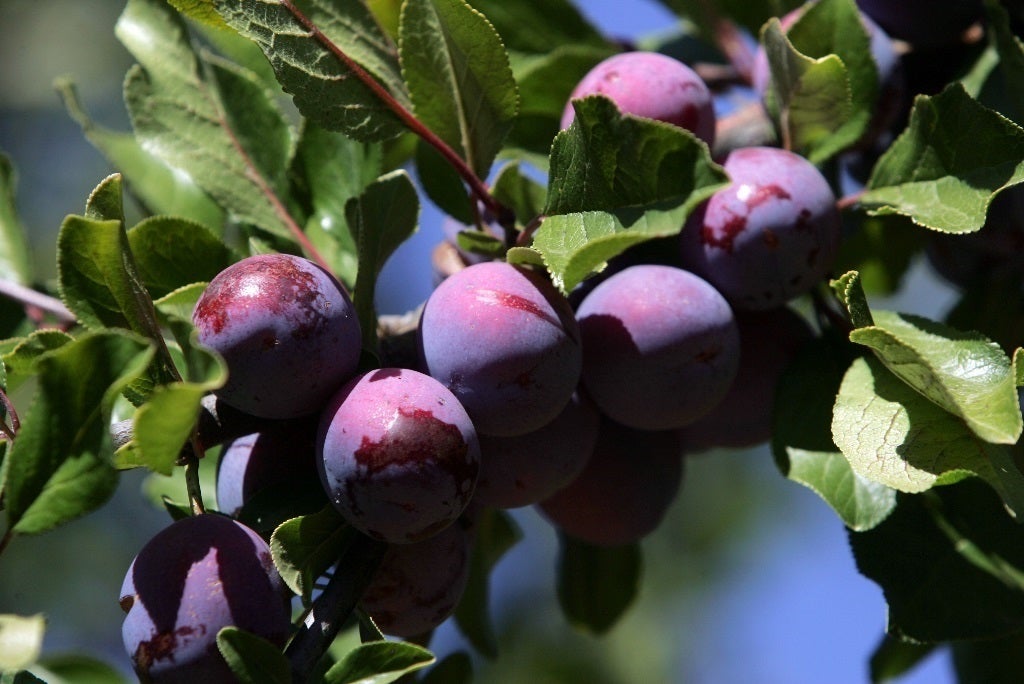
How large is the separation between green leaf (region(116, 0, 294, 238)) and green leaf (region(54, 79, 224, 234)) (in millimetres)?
171

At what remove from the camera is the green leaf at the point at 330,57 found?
0.87 meters

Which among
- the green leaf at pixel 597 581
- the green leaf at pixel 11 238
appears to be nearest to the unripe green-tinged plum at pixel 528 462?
the green leaf at pixel 597 581

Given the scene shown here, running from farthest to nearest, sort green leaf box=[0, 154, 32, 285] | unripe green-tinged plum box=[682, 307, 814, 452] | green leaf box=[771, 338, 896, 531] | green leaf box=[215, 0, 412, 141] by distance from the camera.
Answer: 1. green leaf box=[0, 154, 32, 285]
2. unripe green-tinged plum box=[682, 307, 814, 452]
3. green leaf box=[771, 338, 896, 531]
4. green leaf box=[215, 0, 412, 141]

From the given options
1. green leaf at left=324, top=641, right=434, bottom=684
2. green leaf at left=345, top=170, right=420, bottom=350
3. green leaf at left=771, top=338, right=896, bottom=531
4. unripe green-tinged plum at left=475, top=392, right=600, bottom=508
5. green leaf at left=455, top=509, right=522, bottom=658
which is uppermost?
green leaf at left=345, top=170, right=420, bottom=350

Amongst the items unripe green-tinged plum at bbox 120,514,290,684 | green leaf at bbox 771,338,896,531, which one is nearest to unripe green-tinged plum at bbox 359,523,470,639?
unripe green-tinged plum at bbox 120,514,290,684

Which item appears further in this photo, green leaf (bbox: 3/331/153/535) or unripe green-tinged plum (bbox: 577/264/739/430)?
unripe green-tinged plum (bbox: 577/264/739/430)

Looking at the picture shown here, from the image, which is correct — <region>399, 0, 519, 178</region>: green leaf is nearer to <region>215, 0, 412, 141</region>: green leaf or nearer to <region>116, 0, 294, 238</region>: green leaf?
<region>215, 0, 412, 141</region>: green leaf

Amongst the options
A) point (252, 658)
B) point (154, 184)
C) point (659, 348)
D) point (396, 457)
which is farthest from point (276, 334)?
point (154, 184)

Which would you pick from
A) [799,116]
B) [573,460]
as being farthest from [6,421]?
[799,116]

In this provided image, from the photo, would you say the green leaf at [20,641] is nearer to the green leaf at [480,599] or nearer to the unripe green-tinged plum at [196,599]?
the unripe green-tinged plum at [196,599]

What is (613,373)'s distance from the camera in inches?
36.7

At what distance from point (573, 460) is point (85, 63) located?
11.9ft

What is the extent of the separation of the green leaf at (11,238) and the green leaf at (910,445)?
98 cm

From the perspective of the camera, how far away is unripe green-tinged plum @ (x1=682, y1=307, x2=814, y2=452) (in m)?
1.09
